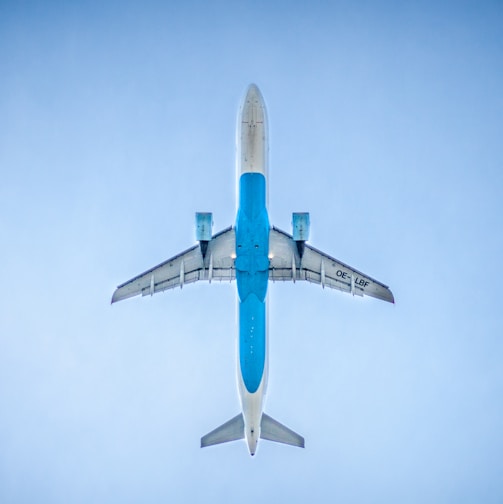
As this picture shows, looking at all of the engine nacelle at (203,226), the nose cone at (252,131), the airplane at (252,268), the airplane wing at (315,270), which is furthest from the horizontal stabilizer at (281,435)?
the nose cone at (252,131)

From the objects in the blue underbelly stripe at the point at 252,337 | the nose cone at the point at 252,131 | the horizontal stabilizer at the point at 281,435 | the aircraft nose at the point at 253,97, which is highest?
the aircraft nose at the point at 253,97

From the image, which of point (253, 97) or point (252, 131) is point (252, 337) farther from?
point (253, 97)

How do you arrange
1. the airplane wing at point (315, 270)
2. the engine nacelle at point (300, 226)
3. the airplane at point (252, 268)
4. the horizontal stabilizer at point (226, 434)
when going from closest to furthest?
the airplane at point (252, 268) < the engine nacelle at point (300, 226) < the airplane wing at point (315, 270) < the horizontal stabilizer at point (226, 434)

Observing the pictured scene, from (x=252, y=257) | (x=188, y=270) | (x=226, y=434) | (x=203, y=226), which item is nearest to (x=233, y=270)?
(x=188, y=270)

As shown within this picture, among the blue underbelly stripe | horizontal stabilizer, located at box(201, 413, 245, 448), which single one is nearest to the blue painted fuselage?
the blue underbelly stripe

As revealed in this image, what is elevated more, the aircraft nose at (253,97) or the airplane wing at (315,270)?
the aircraft nose at (253,97)

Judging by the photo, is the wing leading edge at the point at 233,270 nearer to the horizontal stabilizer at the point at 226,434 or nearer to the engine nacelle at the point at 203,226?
the engine nacelle at the point at 203,226

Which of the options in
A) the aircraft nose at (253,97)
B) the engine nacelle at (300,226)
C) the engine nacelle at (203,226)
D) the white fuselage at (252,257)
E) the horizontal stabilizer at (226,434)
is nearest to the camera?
the aircraft nose at (253,97)
